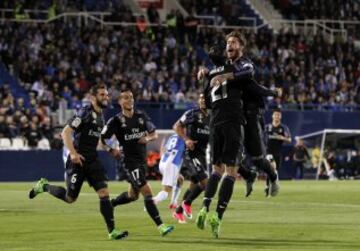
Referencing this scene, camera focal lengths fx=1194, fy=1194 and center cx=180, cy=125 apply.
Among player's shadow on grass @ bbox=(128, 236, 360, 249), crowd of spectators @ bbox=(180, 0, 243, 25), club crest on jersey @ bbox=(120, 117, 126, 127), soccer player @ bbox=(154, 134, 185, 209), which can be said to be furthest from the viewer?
crowd of spectators @ bbox=(180, 0, 243, 25)

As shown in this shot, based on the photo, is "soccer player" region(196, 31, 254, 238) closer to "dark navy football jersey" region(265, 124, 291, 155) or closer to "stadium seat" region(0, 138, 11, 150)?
"dark navy football jersey" region(265, 124, 291, 155)

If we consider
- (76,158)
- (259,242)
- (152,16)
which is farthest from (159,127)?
(259,242)

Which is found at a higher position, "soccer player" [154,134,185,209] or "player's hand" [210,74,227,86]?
"player's hand" [210,74,227,86]

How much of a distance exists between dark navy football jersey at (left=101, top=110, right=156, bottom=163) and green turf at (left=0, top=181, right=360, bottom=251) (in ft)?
4.04

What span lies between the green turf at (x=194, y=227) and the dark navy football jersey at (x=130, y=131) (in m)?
1.23

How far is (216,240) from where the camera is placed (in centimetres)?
1598

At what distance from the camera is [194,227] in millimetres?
18641

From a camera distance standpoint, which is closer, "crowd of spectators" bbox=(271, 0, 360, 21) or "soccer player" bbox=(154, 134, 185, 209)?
"soccer player" bbox=(154, 134, 185, 209)

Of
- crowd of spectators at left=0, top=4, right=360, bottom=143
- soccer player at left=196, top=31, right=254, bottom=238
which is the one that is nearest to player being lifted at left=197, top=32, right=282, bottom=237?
soccer player at left=196, top=31, right=254, bottom=238

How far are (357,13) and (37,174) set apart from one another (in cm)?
2458

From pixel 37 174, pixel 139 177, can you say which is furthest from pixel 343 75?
pixel 139 177

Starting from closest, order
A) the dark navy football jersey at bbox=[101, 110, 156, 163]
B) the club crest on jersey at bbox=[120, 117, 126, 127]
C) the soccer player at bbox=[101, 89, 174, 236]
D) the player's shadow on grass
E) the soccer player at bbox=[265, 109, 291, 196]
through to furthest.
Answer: the player's shadow on grass → the soccer player at bbox=[101, 89, 174, 236] → the dark navy football jersey at bbox=[101, 110, 156, 163] → the club crest on jersey at bbox=[120, 117, 126, 127] → the soccer player at bbox=[265, 109, 291, 196]

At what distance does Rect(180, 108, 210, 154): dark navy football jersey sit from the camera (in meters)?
21.9

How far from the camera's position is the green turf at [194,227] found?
15266 mm
